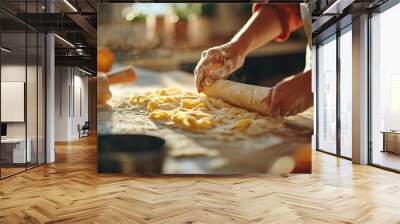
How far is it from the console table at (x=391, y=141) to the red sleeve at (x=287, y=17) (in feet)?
8.70

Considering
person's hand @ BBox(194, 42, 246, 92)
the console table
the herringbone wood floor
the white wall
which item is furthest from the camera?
the white wall

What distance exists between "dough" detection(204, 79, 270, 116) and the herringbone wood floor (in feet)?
Answer: 3.76

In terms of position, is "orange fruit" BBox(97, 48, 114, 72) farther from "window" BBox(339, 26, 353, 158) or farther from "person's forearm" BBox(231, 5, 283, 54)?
"window" BBox(339, 26, 353, 158)

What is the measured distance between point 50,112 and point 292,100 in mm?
4937

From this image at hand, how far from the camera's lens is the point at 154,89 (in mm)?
6273

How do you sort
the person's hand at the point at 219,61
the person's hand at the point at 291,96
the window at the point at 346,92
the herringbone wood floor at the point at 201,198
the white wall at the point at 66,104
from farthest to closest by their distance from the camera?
1. the white wall at the point at 66,104
2. the window at the point at 346,92
3. the person's hand at the point at 219,61
4. the person's hand at the point at 291,96
5. the herringbone wood floor at the point at 201,198

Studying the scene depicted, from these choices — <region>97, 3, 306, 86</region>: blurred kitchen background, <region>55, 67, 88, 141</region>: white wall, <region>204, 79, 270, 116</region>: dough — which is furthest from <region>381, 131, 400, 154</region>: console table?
<region>55, 67, 88, 141</region>: white wall

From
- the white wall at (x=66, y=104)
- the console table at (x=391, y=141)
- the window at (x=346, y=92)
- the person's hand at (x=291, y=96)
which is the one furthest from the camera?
the white wall at (x=66, y=104)

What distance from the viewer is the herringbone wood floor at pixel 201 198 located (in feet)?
12.6

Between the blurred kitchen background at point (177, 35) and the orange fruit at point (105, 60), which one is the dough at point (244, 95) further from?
the orange fruit at point (105, 60)

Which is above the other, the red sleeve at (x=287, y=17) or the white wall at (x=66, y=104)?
the red sleeve at (x=287, y=17)

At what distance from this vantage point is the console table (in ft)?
22.6

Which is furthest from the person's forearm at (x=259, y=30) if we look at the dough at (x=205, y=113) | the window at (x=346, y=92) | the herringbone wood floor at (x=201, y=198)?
the window at (x=346, y=92)

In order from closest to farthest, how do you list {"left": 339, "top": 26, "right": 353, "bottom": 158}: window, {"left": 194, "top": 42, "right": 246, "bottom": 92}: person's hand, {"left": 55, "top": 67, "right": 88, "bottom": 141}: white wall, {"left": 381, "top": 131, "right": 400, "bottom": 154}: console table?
1. {"left": 194, "top": 42, "right": 246, "bottom": 92}: person's hand
2. {"left": 381, "top": 131, "right": 400, "bottom": 154}: console table
3. {"left": 339, "top": 26, "right": 353, "bottom": 158}: window
4. {"left": 55, "top": 67, "right": 88, "bottom": 141}: white wall
